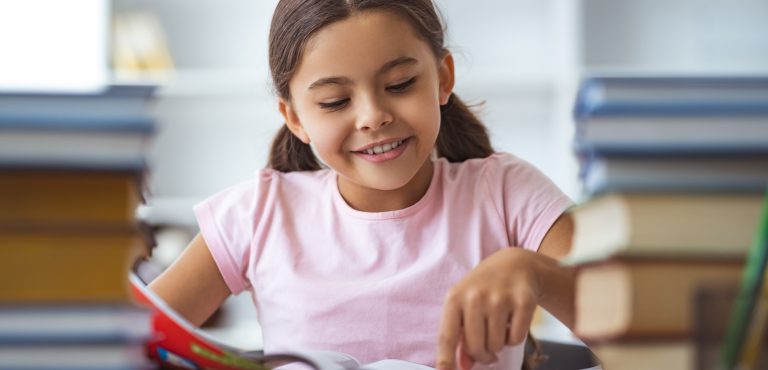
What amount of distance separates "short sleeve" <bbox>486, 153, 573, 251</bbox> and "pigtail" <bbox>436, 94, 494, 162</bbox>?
0.08 m

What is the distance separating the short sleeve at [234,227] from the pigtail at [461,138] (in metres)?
0.26

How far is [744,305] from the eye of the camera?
39 cm

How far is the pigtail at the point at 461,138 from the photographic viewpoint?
1320mm

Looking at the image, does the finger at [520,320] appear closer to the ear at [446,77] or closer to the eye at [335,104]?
the eye at [335,104]

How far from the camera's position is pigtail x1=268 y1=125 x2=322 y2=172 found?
1329 millimetres

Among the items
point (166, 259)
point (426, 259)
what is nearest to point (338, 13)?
point (426, 259)

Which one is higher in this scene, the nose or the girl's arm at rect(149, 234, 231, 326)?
the nose

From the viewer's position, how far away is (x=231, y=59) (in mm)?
3320

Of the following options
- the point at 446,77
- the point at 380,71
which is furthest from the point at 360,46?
the point at 446,77

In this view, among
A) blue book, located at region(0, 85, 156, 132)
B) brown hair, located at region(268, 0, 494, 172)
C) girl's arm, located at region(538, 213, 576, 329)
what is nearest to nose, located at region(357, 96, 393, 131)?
brown hair, located at region(268, 0, 494, 172)

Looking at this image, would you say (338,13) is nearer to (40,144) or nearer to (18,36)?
(40,144)

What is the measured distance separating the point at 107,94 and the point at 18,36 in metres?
2.87

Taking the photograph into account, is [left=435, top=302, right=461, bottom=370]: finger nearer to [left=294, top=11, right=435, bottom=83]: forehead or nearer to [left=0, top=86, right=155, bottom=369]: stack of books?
[left=0, top=86, right=155, bottom=369]: stack of books

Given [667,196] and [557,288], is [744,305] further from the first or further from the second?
[557,288]
